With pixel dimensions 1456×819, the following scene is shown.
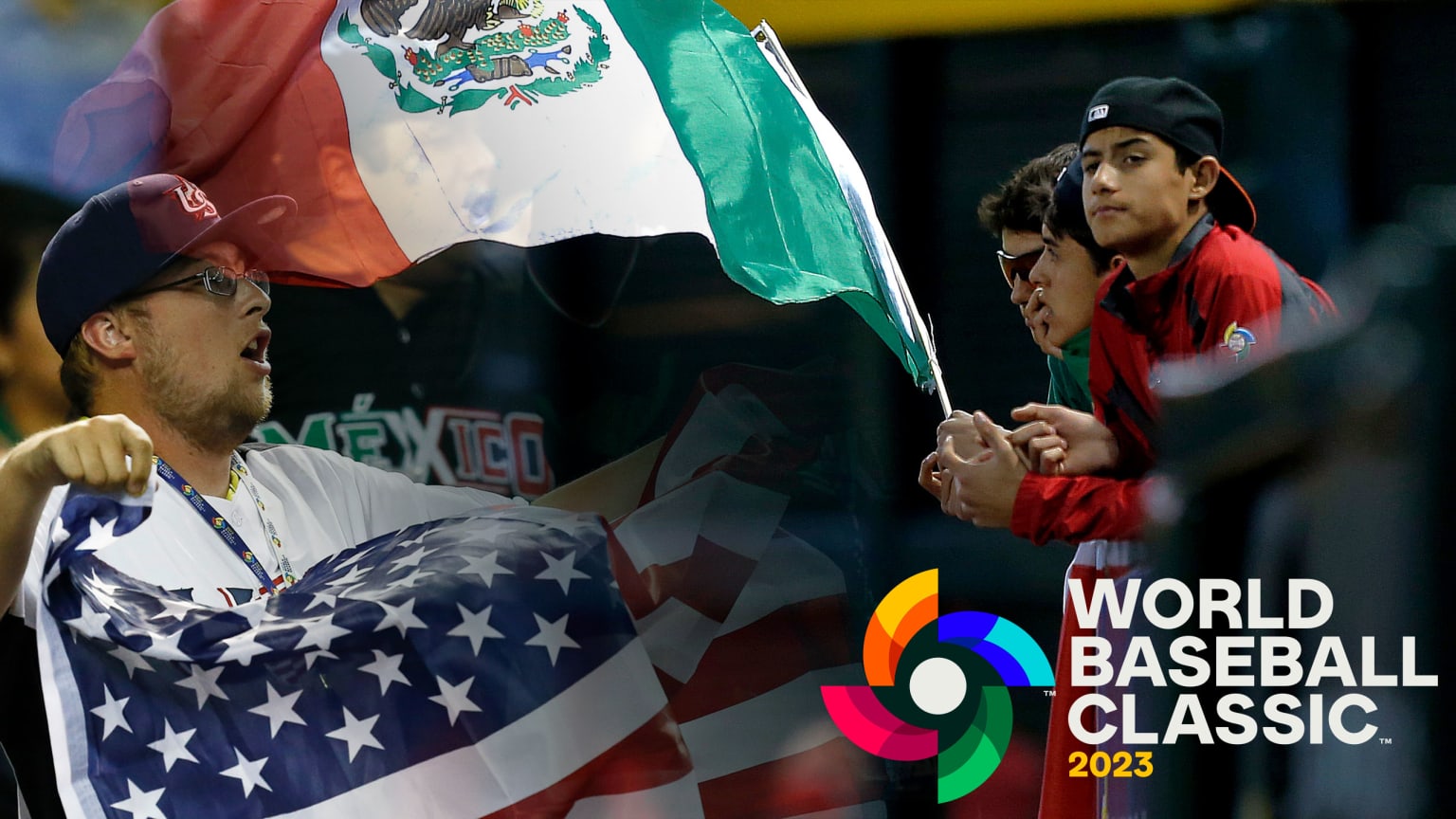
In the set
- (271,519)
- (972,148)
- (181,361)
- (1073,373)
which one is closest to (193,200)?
(181,361)

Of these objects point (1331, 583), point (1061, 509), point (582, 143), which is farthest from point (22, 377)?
point (1331, 583)

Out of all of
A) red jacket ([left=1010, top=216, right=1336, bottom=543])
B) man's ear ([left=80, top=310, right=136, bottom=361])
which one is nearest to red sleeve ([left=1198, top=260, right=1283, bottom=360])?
red jacket ([left=1010, top=216, right=1336, bottom=543])

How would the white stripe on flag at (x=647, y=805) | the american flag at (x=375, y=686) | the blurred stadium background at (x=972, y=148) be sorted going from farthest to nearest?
the blurred stadium background at (x=972, y=148) → the white stripe on flag at (x=647, y=805) → the american flag at (x=375, y=686)

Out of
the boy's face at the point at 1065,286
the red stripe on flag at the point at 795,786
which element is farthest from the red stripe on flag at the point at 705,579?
the boy's face at the point at 1065,286

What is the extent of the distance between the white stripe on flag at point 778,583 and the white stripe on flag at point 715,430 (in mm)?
155

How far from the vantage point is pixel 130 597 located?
1.82m

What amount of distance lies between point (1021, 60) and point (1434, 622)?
9.95ft

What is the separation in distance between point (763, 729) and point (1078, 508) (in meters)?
0.54

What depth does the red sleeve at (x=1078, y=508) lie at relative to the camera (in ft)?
6.00

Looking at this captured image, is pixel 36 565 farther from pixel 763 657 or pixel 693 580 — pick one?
pixel 763 657

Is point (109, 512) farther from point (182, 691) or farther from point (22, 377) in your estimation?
point (22, 377)

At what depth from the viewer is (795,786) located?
209 centimetres

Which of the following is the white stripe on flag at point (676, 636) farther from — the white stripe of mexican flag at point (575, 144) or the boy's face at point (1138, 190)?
the boy's face at point (1138, 190)

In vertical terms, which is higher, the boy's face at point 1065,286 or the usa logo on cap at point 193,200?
the usa logo on cap at point 193,200
